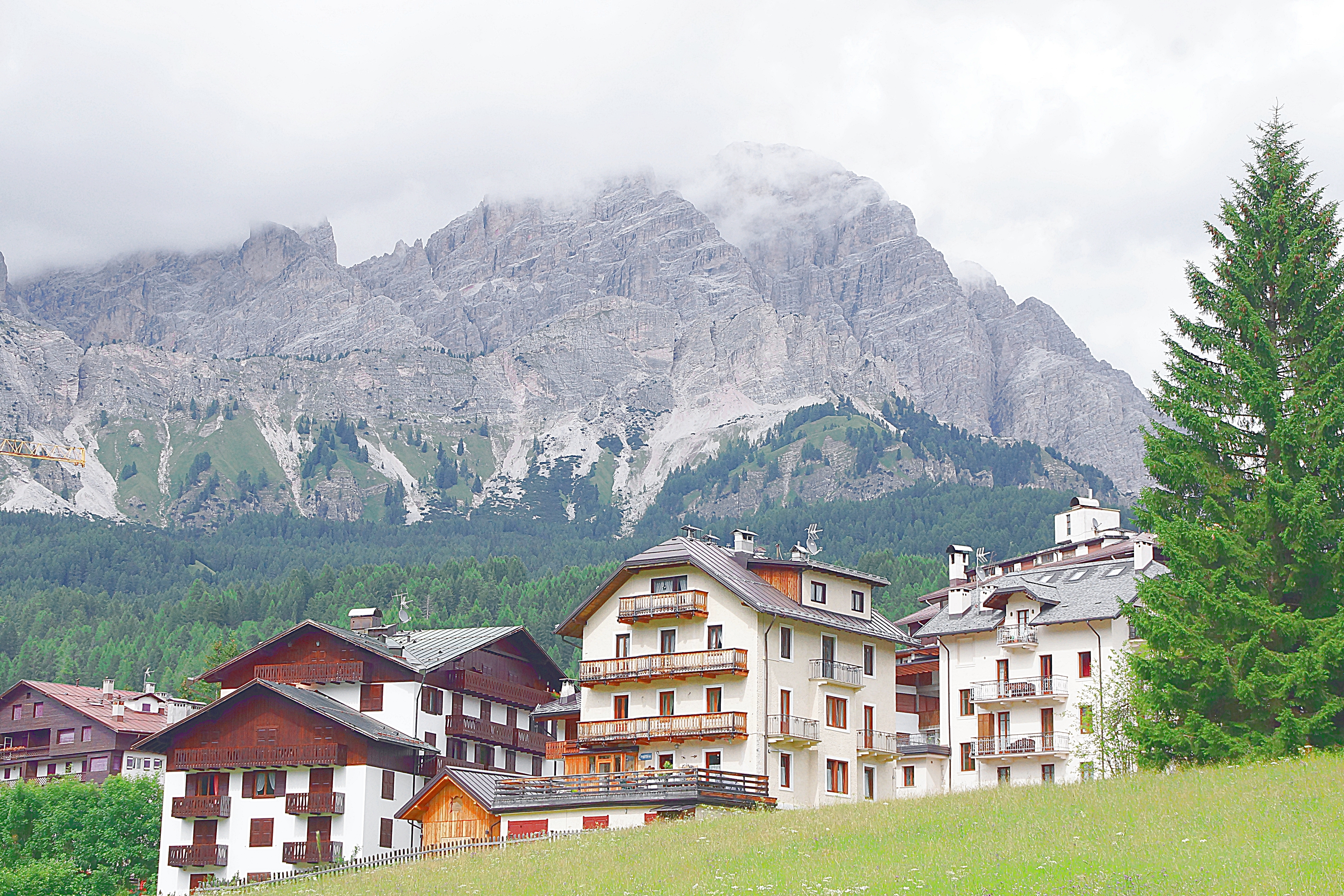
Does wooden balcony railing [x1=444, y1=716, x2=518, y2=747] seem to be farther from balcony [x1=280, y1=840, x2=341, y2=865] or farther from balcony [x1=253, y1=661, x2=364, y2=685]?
balcony [x1=280, y1=840, x2=341, y2=865]

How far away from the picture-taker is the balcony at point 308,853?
76.1 meters

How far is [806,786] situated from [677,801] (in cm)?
1607

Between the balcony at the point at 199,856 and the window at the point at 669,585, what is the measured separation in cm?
2591

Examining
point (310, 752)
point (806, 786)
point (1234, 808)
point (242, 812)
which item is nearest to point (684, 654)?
point (806, 786)

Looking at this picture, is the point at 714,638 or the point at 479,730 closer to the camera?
the point at 714,638

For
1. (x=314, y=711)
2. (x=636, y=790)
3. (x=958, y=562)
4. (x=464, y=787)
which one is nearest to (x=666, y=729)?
(x=636, y=790)

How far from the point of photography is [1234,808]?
37469 millimetres

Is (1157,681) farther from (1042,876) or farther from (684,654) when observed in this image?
(684,654)

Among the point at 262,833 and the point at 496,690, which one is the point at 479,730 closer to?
the point at 496,690

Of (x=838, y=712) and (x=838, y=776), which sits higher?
(x=838, y=712)

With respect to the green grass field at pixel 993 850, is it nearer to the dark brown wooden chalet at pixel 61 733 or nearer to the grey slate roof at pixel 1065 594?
the grey slate roof at pixel 1065 594

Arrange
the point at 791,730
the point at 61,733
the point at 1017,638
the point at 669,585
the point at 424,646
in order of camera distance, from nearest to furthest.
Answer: the point at 791,730, the point at 669,585, the point at 1017,638, the point at 424,646, the point at 61,733

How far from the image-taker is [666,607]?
3039 inches

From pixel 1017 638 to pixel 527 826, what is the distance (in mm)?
33066
